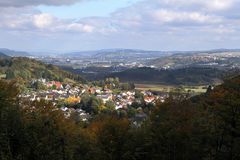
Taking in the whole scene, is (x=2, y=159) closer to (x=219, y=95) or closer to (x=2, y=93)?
(x=2, y=93)

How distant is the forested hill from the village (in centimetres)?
655

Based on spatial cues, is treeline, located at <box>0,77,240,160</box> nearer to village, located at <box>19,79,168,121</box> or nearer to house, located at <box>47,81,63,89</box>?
village, located at <box>19,79,168,121</box>

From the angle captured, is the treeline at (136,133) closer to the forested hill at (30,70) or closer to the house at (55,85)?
the house at (55,85)

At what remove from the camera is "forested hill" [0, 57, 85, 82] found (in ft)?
490

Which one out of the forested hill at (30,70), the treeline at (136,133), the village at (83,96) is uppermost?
the treeline at (136,133)

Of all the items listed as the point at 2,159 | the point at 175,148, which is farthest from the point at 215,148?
the point at 2,159

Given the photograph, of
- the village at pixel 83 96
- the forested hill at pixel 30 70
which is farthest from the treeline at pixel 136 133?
the forested hill at pixel 30 70

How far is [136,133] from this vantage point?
29516 millimetres

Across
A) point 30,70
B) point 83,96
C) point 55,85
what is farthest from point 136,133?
point 30,70

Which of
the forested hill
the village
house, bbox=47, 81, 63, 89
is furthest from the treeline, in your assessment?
the forested hill

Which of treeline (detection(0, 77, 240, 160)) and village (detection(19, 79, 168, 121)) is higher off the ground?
treeline (detection(0, 77, 240, 160))

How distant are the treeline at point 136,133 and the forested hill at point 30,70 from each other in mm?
117898

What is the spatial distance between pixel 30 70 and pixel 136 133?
138269mm

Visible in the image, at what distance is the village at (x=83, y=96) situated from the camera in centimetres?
9044
